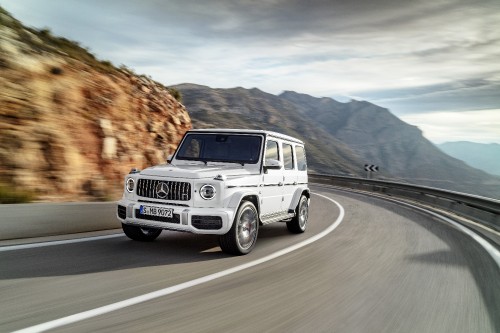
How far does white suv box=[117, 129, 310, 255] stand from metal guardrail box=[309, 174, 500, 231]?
23.6 feet

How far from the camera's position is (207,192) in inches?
262

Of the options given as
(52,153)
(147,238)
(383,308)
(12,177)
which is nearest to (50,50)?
(52,153)

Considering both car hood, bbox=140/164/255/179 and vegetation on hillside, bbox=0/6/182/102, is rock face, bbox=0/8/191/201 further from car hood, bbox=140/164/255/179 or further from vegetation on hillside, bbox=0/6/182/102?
car hood, bbox=140/164/255/179

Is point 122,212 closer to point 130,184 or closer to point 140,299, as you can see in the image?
point 130,184

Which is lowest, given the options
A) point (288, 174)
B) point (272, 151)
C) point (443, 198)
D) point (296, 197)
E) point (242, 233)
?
point (443, 198)

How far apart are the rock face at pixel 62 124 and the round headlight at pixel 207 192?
4.64m

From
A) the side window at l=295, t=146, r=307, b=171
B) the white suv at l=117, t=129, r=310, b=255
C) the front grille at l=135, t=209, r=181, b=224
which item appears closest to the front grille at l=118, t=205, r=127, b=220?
the white suv at l=117, t=129, r=310, b=255

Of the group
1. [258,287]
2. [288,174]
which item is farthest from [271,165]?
[258,287]

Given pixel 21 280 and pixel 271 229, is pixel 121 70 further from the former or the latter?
pixel 21 280

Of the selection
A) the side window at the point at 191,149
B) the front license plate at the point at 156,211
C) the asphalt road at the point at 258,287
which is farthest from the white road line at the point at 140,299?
the side window at the point at 191,149

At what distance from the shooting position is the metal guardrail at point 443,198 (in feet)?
43.3

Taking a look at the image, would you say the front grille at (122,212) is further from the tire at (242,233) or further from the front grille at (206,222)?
the tire at (242,233)

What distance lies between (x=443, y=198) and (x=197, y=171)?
1457 centimetres

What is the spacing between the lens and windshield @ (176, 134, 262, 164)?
8.02 metres
